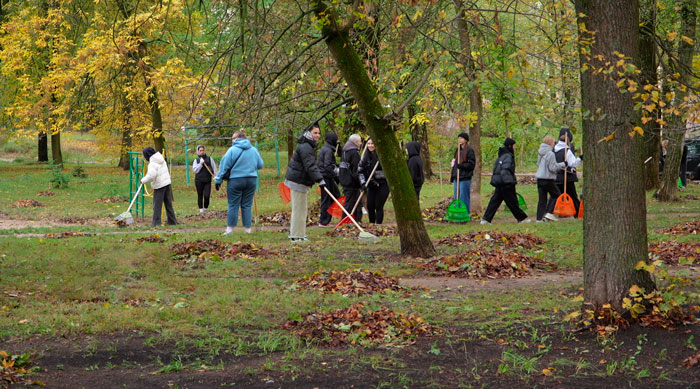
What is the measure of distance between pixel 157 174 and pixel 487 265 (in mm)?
8534

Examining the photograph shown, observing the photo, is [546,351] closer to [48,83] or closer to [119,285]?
[119,285]

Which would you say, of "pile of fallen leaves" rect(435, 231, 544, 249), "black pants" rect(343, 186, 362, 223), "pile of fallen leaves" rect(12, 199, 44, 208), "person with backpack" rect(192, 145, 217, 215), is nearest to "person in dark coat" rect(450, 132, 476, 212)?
"black pants" rect(343, 186, 362, 223)

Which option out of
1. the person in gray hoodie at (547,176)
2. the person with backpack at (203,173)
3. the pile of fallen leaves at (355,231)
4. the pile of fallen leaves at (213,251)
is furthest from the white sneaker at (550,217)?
the person with backpack at (203,173)

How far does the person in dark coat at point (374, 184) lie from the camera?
49.1ft

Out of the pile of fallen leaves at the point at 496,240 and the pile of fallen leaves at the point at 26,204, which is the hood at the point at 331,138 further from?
the pile of fallen leaves at the point at 26,204

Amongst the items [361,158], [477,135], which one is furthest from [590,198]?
[477,135]

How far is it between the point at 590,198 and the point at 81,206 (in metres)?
19.6

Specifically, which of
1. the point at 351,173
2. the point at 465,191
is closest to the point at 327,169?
the point at 351,173

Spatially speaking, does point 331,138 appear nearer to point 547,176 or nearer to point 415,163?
point 415,163

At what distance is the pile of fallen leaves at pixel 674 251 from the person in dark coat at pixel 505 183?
4.46m

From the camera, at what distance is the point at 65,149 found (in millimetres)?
51656

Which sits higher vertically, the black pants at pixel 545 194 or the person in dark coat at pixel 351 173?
the person in dark coat at pixel 351 173

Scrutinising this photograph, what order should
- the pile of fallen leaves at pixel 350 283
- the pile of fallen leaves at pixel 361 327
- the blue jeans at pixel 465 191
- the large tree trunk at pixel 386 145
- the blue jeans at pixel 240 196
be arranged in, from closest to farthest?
the pile of fallen leaves at pixel 361 327
the pile of fallen leaves at pixel 350 283
the large tree trunk at pixel 386 145
the blue jeans at pixel 240 196
the blue jeans at pixel 465 191

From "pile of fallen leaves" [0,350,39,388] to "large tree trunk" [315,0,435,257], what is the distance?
586 centimetres
